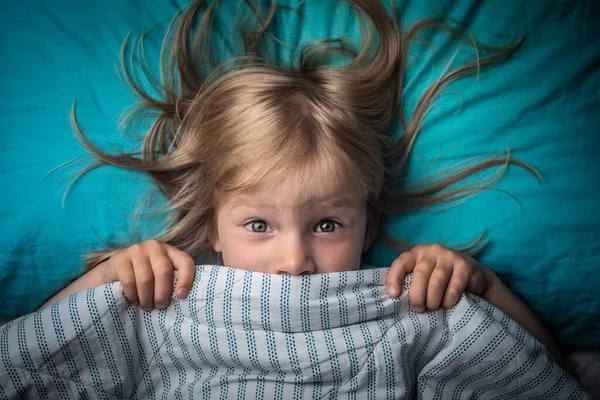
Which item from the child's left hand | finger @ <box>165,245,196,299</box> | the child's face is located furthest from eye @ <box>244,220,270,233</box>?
the child's left hand

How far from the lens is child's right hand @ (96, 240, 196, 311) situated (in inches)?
39.2

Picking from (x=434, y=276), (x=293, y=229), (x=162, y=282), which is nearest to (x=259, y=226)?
(x=293, y=229)

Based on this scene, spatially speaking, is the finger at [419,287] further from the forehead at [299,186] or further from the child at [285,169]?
the forehead at [299,186]

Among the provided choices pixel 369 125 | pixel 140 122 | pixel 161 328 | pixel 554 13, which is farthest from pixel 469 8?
pixel 161 328

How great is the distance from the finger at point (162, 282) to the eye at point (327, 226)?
245mm

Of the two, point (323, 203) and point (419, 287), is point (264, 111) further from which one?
point (419, 287)

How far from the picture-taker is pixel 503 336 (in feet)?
3.24

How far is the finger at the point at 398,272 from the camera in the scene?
101 centimetres

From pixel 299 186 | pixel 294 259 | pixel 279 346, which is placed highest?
pixel 299 186

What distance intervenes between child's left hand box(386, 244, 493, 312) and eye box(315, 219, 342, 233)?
0.11 m

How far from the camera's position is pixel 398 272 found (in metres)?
1.02

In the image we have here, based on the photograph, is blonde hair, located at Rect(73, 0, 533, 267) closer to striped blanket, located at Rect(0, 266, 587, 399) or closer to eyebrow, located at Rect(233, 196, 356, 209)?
eyebrow, located at Rect(233, 196, 356, 209)

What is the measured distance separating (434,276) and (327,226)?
0.61ft

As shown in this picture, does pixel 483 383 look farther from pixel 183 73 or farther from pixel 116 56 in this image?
pixel 116 56
